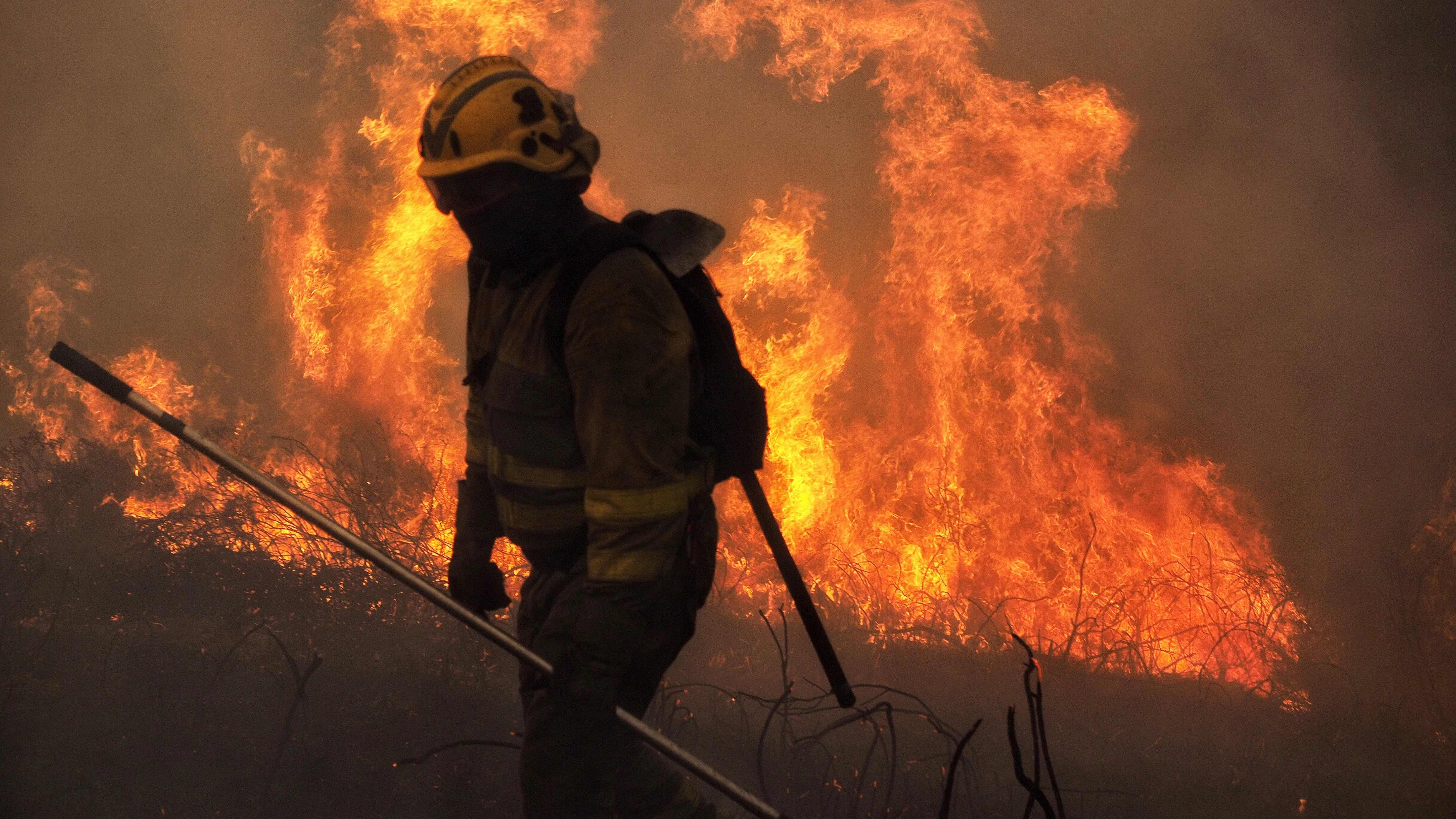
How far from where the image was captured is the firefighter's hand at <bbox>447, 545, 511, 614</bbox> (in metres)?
2.91

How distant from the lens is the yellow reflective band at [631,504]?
2.22m

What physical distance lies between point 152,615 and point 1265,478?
7471 millimetres

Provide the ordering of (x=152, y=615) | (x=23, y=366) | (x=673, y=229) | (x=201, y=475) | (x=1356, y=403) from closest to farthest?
(x=673, y=229), (x=152, y=615), (x=1356, y=403), (x=201, y=475), (x=23, y=366)

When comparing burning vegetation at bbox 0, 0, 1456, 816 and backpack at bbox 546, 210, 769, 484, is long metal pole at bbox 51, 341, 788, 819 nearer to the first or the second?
backpack at bbox 546, 210, 769, 484

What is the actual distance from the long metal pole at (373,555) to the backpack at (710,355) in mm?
752

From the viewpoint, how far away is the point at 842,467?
6.82 m

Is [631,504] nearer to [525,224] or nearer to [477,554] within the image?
[525,224]

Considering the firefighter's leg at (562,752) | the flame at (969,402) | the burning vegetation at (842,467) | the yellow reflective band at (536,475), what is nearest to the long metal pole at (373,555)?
the firefighter's leg at (562,752)

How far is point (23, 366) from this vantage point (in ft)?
28.1


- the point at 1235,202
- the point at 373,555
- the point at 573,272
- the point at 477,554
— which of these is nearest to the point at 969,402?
the point at 1235,202

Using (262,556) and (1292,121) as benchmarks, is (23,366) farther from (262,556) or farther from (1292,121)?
(1292,121)

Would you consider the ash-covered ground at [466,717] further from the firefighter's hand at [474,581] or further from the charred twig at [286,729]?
the firefighter's hand at [474,581]

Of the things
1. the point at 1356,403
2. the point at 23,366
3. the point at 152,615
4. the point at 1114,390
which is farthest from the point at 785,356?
the point at 23,366

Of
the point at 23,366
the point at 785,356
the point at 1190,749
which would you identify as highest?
the point at 785,356
